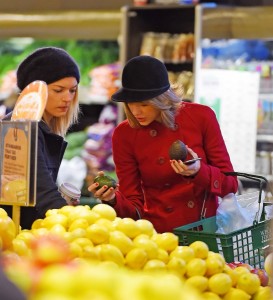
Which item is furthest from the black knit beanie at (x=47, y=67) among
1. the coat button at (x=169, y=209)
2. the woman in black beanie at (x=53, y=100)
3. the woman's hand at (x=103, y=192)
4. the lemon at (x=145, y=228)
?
the lemon at (x=145, y=228)

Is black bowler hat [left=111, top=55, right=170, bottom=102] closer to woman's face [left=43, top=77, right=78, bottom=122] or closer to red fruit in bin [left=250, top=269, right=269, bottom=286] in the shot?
woman's face [left=43, top=77, right=78, bottom=122]

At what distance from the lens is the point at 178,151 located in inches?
133

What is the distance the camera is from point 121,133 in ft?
12.3

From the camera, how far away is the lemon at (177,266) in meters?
2.51

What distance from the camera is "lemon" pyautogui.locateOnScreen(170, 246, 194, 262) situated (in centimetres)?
258

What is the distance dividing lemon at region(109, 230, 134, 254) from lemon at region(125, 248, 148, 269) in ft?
0.13

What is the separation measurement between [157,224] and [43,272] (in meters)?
2.26

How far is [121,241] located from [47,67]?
1.32 m

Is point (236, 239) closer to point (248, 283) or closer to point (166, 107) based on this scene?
point (248, 283)

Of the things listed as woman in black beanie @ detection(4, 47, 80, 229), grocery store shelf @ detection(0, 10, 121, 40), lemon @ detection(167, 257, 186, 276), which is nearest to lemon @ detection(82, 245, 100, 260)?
lemon @ detection(167, 257, 186, 276)

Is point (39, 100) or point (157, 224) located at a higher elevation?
point (39, 100)

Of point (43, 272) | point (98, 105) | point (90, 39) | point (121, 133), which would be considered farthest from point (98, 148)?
point (43, 272)

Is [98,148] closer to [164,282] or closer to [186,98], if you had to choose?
[186,98]

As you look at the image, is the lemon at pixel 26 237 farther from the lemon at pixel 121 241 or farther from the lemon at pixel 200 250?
the lemon at pixel 200 250
